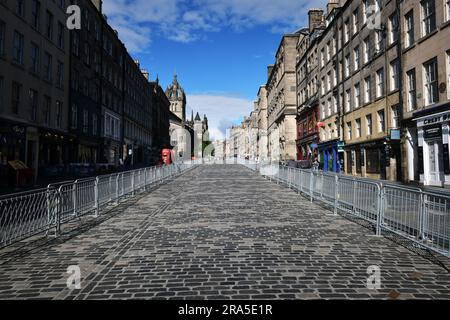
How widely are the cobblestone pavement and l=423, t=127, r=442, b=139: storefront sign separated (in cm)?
1193

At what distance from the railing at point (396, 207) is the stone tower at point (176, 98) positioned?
110 meters

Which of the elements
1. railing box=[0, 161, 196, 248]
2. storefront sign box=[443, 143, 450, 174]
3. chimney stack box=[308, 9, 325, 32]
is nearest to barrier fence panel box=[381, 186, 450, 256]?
railing box=[0, 161, 196, 248]

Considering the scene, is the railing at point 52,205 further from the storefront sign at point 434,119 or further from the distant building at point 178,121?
the distant building at point 178,121

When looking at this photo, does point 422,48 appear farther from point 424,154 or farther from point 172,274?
point 172,274

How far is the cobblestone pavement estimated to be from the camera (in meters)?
4.75

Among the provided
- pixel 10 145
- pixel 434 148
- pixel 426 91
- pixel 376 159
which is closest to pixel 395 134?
pixel 426 91

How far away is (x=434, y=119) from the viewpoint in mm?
18562

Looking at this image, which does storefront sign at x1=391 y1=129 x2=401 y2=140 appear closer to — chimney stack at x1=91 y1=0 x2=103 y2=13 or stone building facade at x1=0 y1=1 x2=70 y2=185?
stone building facade at x1=0 y1=1 x2=70 y2=185

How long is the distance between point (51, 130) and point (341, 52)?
2553cm

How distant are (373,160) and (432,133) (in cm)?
790

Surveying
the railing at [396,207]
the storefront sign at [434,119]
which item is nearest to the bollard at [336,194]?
the railing at [396,207]

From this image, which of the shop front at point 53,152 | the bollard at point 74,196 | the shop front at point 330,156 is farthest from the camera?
the shop front at point 330,156

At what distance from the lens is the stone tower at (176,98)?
120750 mm

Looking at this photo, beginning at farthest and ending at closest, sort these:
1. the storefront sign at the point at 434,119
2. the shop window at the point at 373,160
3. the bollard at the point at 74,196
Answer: the shop window at the point at 373,160 < the storefront sign at the point at 434,119 < the bollard at the point at 74,196
